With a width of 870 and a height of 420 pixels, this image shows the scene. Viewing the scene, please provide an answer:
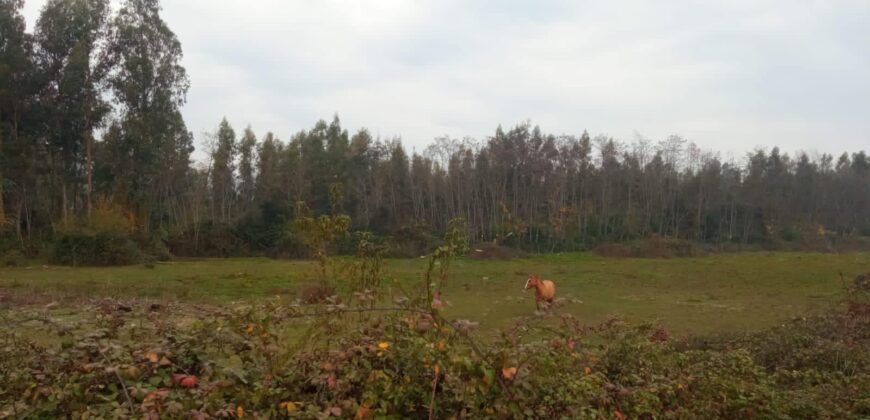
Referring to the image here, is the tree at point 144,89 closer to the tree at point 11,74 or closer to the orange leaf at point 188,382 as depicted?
the tree at point 11,74

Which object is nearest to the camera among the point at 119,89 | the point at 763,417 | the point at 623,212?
the point at 763,417

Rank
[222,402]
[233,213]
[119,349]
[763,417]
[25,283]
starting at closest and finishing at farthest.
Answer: [222,402] < [119,349] < [763,417] < [25,283] < [233,213]

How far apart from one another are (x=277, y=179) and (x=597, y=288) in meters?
23.7

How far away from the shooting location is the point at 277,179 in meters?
37.2

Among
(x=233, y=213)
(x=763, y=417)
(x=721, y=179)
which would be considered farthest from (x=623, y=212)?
(x=763, y=417)

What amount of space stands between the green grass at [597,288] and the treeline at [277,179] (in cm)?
384

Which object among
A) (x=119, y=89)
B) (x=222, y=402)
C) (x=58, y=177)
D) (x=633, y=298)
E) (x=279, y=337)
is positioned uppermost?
(x=119, y=89)

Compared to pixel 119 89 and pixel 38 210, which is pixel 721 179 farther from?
pixel 38 210

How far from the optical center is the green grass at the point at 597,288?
12.6m

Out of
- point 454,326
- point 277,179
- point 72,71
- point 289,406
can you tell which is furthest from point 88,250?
point 454,326

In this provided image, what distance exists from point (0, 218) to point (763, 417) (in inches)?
1143

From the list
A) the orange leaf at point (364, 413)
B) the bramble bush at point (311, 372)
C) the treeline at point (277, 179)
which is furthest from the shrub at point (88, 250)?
the orange leaf at point (364, 413)

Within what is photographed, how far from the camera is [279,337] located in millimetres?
3107

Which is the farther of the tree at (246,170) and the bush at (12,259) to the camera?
the tree at (246,170)
